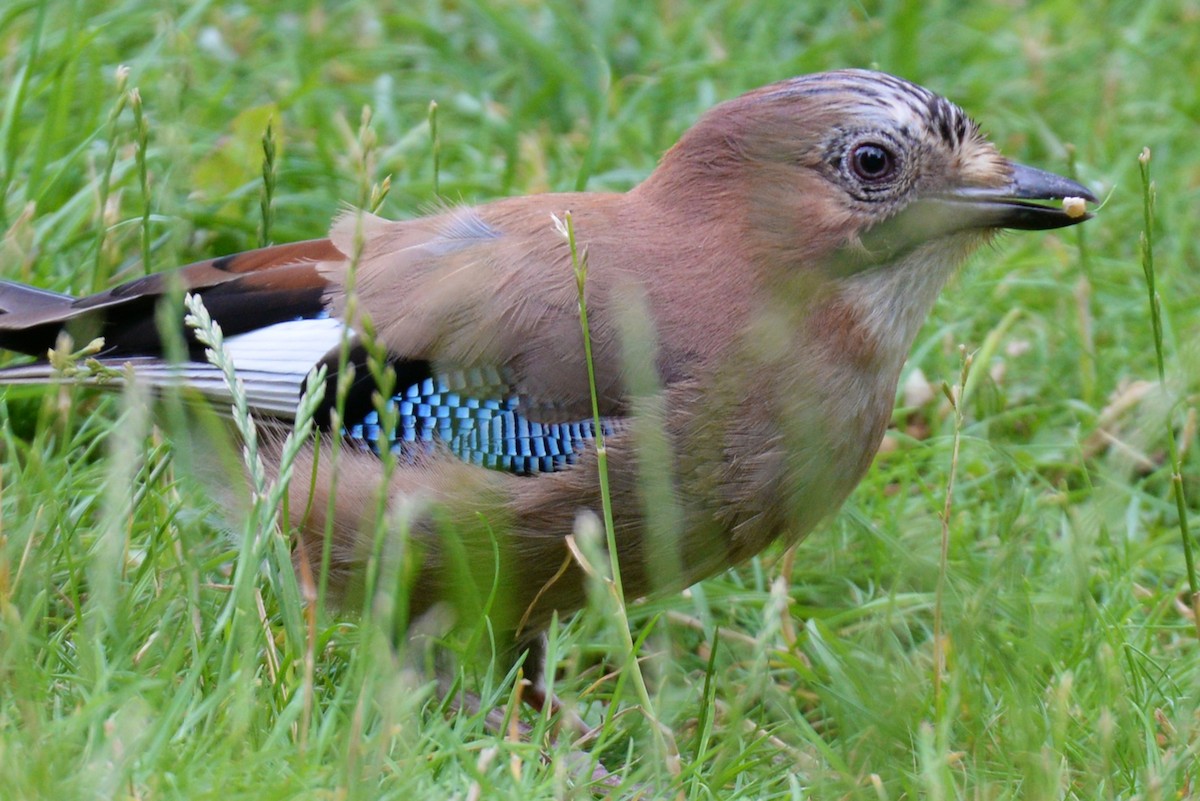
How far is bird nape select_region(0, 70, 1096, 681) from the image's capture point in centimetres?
307

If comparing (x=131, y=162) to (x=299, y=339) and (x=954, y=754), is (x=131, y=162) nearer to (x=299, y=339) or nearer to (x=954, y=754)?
(x=299, y=339)

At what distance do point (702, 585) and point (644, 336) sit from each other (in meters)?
0.78

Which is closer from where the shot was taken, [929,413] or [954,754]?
[954,754]

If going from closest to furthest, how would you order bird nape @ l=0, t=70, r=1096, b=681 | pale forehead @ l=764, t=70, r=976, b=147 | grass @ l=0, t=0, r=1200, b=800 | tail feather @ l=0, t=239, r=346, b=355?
1. grass @ l=0, t=0, r=1200, b=800
2. bird nape @ l=0, t=70, r=1096, b=681
3. pale forehead @ l=764, t=70, r=976, b=147
4. tail feather @ l=0, t=239, r=346, b=355

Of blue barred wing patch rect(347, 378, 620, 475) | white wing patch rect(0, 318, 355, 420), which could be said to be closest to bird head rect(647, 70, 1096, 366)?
blue barred wing patch rect(347, 378, 620, 475)

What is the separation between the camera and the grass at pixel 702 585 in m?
2.56

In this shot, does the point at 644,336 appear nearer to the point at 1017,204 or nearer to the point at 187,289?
the point at 1017,204

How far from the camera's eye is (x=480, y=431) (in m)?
3.15

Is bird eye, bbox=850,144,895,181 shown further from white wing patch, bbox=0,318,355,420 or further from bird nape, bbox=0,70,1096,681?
white wing patch, bbox=0,318,355,420

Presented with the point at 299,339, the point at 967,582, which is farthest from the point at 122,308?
the point at 967,582

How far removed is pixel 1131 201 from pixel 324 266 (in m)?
2.71

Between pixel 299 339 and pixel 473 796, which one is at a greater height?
pixel 299 339

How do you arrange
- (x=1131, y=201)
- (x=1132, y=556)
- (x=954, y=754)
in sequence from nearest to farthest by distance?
1. (x=954, y=754)
2. (x=1132, y=556)
3. (x=1131, y=201)

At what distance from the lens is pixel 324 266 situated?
11.1 feet
